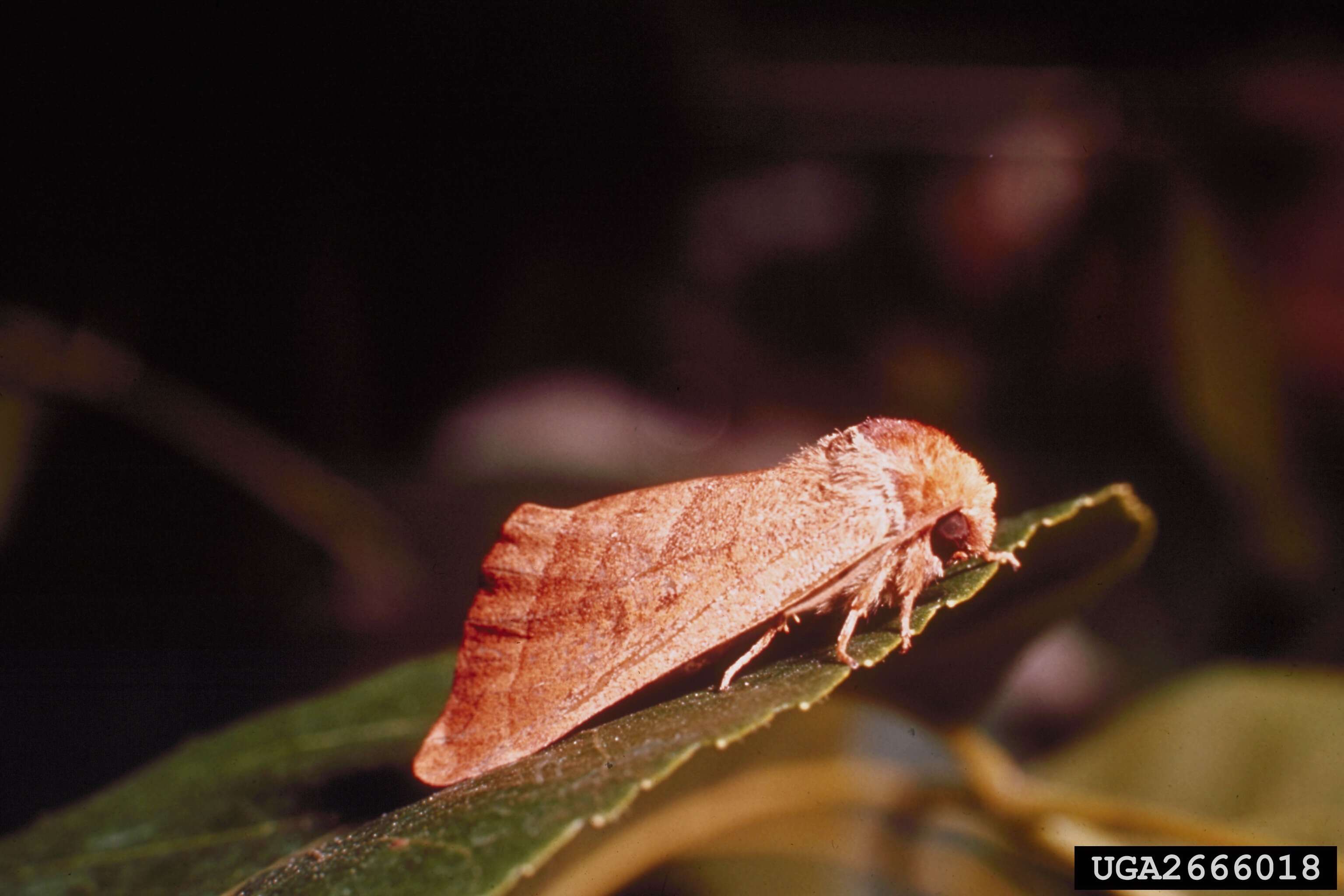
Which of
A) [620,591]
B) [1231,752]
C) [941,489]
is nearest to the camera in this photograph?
[620,591]

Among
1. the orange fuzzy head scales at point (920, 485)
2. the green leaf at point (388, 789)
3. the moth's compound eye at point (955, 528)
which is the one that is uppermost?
the orange fuzzy head scales at point (920, 485)

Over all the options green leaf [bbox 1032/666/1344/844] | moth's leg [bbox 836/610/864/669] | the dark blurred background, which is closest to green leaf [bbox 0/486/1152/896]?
moth's leg [bbox 836/610/864/669]

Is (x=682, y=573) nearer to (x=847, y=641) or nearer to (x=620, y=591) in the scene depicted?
(x=620, y=591)

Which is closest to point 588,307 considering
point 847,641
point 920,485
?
point 920,485

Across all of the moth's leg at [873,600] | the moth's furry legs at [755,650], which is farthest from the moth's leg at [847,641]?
the moth's furry legs at [755,650]

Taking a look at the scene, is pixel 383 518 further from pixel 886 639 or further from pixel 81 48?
pixel 886 639

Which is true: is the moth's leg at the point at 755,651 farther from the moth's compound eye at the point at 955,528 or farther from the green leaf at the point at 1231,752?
the green leaf at the point at 1231,752
